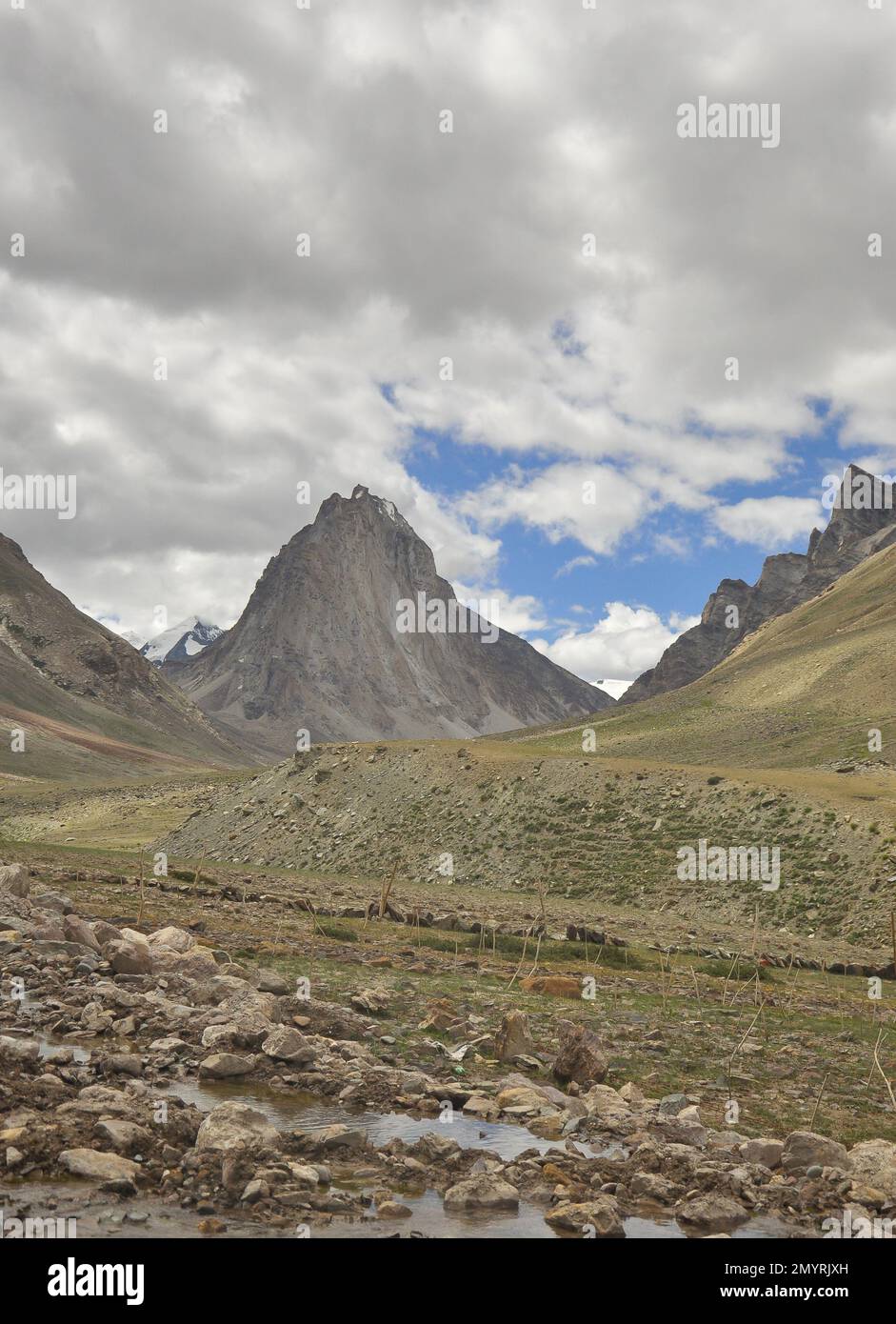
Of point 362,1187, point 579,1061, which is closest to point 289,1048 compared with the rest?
point 362,1187

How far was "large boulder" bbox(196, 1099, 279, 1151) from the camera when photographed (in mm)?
10984

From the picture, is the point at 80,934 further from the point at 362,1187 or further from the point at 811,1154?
the point at 811,1154

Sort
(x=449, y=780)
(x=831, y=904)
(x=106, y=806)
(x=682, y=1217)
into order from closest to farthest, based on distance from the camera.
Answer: (x=682, y=1217), (x=831, y=904), (x=449, y=780), (x=106, y=806)

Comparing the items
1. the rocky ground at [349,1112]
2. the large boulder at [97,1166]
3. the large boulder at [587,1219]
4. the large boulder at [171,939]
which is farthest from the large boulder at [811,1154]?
the large boulder at [171,939]

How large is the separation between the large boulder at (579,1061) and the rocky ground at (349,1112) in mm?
39

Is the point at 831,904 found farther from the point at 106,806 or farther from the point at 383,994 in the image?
the point at 106,806

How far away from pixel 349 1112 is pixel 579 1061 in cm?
491

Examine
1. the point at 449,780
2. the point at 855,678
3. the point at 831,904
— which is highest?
the point at 855,678

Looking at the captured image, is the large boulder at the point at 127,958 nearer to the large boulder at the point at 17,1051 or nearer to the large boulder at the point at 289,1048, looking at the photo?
the large boulder at the point at 289,1048

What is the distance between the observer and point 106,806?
4670 inches

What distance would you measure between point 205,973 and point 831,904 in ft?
127

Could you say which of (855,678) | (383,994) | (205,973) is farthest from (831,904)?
(855,678)

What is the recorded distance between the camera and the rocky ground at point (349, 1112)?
405 inches

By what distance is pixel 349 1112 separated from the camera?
46.4ft
